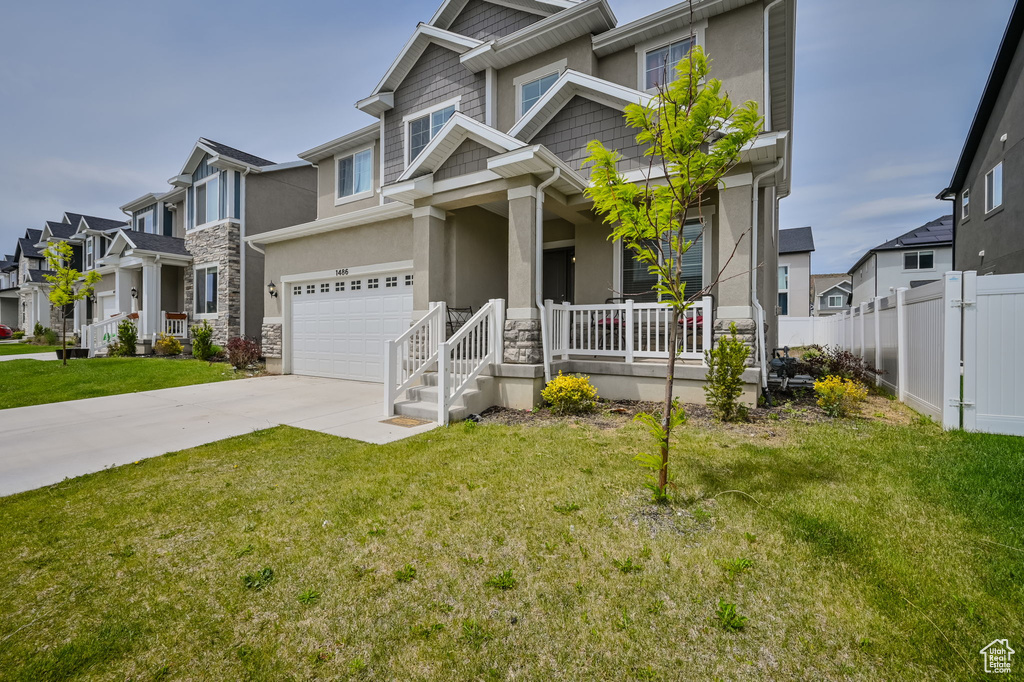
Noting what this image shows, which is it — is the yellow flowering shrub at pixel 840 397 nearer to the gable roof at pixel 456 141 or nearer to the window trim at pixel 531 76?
the gable roof at pixel 456 141

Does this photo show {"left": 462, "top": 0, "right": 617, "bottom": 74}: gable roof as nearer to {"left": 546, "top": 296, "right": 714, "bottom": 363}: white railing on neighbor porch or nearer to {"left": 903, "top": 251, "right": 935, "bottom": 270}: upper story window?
{"left": 546, "top": 296, "right": 714, "bottom": 363}: white railing on neighbor porch

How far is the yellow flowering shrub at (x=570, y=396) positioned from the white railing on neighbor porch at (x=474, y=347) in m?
1.21

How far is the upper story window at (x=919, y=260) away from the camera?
25469 mm

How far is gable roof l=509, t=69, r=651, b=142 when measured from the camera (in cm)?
750

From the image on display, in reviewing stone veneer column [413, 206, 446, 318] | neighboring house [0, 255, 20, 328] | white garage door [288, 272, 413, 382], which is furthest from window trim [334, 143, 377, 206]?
neighboring house [0, 255, 20, 328]

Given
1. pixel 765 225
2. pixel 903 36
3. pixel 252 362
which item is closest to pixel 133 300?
pixel 252 362

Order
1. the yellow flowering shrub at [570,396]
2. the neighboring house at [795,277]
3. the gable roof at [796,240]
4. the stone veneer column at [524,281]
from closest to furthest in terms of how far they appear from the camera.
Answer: the yellow flowering shrub at [570,396], the stone veneer column at [524,281], the neighboring house at [795,277], the gable roof at [796,240]

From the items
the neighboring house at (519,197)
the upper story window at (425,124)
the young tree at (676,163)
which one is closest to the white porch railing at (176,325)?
the neighboring house at (519,197)

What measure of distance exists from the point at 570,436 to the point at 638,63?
824cm

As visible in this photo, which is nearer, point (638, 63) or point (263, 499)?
point (263, 499)

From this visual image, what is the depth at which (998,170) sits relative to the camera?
40.0ft

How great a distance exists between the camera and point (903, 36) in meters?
10.1

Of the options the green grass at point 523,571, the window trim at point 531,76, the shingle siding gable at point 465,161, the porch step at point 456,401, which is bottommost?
the green grass at point 523,571

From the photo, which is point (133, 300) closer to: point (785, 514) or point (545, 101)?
point (545, 101)
